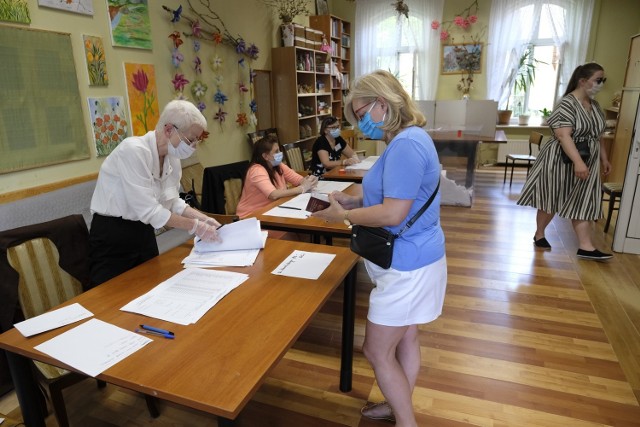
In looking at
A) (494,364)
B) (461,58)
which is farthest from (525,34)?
(494,364)

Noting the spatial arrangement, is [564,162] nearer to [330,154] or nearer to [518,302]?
[518,302]

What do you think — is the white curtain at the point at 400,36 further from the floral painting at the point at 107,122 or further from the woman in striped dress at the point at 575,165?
the floral painting at the point at 107,122

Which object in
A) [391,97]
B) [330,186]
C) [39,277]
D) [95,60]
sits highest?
[95,60]

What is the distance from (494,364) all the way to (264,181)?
179cm

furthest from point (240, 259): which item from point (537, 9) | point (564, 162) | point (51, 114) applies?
point (537, 9)

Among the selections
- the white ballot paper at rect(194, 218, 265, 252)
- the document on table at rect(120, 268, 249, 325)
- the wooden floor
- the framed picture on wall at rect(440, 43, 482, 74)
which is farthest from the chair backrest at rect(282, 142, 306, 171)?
the framed picture on wall at rect(440, 43, 482, 74)

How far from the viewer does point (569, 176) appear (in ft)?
11.4

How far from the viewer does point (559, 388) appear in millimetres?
2031

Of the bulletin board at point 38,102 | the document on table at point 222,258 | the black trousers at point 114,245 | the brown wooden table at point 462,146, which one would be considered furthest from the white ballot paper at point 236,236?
the brown wooden table at point 462,146

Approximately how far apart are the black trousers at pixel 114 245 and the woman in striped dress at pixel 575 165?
314 centimetres

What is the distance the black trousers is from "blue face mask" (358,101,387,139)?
3.65 feet

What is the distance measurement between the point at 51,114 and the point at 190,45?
1.70 meters

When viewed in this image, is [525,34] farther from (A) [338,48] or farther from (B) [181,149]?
(B) [181,149]

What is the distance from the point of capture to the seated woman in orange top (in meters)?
Answer: 2.85
